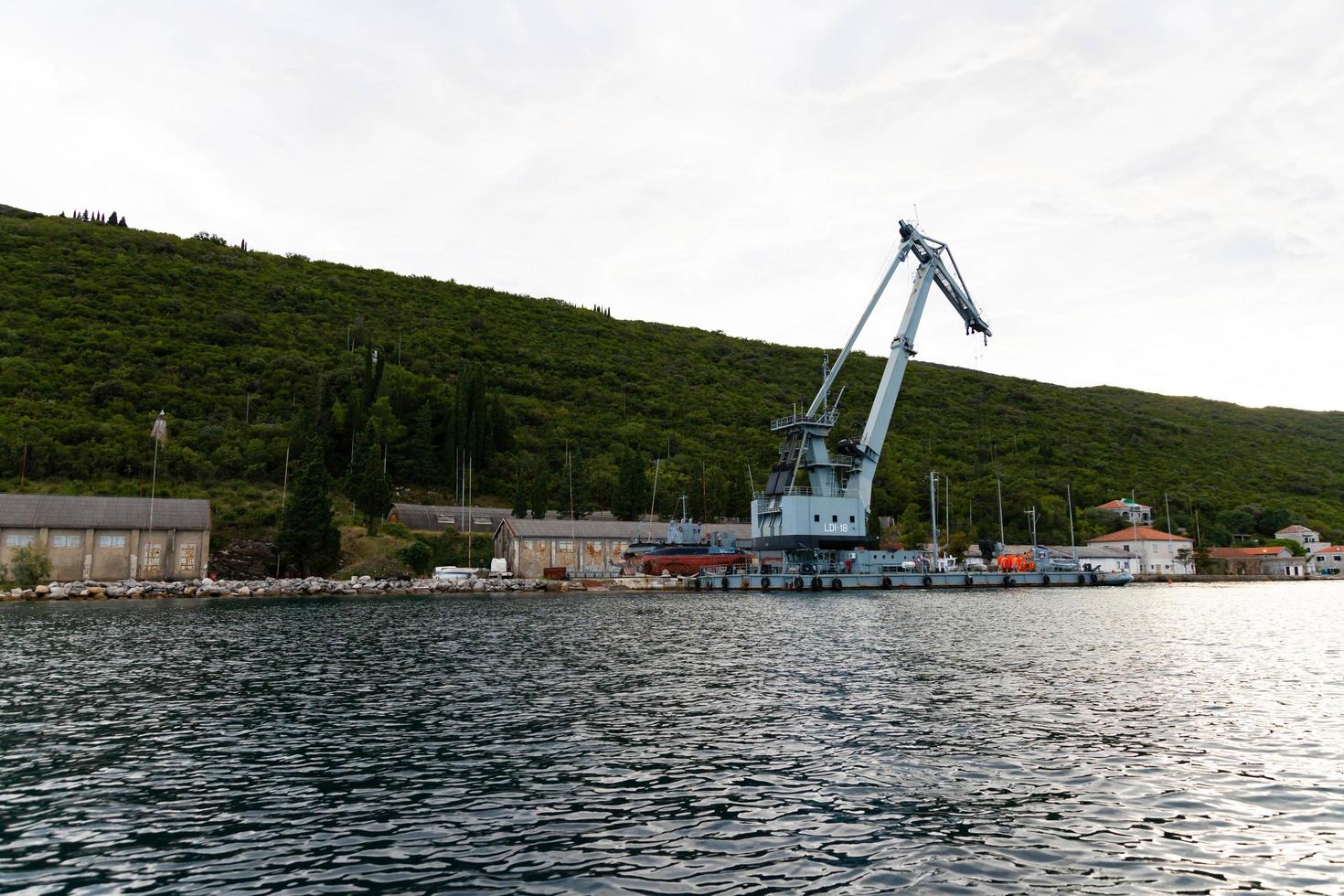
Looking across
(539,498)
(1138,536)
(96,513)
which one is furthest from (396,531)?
(1138,536)

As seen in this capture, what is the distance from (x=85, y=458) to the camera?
7619 centimetres

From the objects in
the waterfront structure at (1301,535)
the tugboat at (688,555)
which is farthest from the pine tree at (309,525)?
the waterfront structure at (1301,535)

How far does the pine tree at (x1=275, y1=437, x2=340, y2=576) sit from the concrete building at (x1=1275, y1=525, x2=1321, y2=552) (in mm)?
117819

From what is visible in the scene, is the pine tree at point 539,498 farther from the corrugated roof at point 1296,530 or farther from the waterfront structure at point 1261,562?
the corrugated roof at point 1296,530

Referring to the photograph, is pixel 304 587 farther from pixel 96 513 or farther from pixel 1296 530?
pixel 1296 530

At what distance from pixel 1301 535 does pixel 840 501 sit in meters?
82.5

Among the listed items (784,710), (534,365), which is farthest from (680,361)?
(784,710)

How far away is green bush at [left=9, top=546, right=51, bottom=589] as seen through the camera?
55500 millimetres

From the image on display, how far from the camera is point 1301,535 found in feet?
382

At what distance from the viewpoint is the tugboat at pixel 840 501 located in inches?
2800

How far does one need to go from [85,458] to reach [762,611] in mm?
63381

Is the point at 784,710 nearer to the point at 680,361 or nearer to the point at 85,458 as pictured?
the point at 85,458

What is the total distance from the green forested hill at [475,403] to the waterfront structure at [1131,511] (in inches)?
212

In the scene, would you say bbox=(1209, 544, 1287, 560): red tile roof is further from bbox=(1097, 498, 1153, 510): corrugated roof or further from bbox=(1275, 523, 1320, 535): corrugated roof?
bbox=(1097, 498, 1153, 510): corrugated roof
